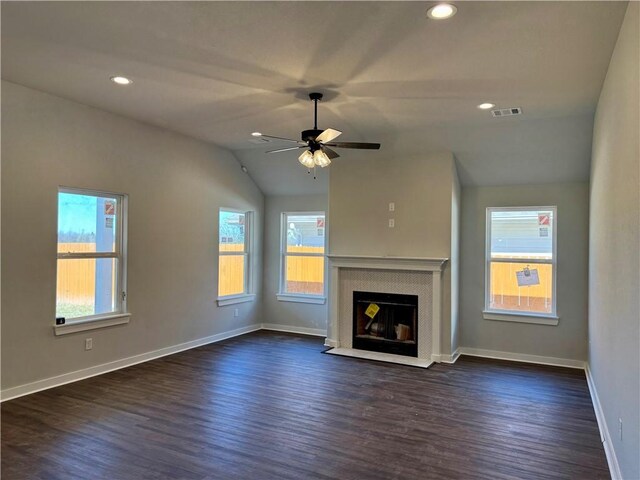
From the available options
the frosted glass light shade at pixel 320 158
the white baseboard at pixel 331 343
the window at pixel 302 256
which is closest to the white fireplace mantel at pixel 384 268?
the white baseboard at pixel 331 343

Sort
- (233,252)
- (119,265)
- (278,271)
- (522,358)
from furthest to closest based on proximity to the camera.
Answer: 1. (278,271)
2. (233,252)
3. (522,358)
4. (119,265)

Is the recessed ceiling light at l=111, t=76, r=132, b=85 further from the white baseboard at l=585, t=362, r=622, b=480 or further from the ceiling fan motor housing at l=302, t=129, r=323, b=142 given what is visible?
the white baseboard at l=585, t=362, r=622, b=480

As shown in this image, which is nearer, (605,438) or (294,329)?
(605,438)

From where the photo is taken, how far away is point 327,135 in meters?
3.84

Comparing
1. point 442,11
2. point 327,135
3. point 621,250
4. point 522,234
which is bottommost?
point 621,250

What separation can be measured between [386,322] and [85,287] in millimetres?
3867

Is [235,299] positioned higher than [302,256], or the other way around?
[302,256]

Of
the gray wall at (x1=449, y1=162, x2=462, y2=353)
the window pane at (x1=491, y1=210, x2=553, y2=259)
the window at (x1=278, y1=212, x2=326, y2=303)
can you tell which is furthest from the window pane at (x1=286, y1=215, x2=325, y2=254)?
the window pane at (x1=491, y1=210, x2=553, y2=259)

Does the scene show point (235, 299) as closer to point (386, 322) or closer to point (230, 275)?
point (230, 275)

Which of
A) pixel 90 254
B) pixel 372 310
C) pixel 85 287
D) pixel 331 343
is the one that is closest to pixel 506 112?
pixel 372 310

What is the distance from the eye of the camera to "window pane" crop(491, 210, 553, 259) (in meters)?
5.78

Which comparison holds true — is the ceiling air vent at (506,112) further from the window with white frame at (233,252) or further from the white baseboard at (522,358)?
the window with white frame at (233,252)

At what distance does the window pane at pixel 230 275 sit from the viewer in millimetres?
6777

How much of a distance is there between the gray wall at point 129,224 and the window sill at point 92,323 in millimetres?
63
